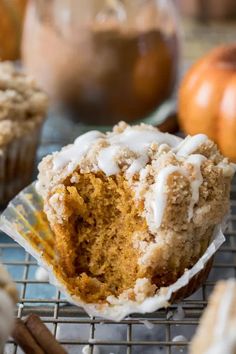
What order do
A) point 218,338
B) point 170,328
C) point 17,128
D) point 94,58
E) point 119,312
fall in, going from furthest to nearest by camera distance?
point 94,58 < point 17,128 < point 170,328 < point 119,312 < point 218,338

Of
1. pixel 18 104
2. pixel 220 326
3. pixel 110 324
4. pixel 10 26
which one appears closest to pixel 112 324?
pixel 110 324

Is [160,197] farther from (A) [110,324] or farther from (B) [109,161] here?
(A) [110,324]

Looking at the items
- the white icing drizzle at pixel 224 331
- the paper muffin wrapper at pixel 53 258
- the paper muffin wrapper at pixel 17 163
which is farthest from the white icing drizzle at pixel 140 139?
the white icing drizzle at pixel 224 331

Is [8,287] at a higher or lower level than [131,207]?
lower

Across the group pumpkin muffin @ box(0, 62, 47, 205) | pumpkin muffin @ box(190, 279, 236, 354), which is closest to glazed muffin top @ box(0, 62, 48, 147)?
pumpkin muffin @ box(0, 62, 47, 205)

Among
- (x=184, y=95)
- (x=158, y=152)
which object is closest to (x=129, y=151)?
(x=158, y=152)

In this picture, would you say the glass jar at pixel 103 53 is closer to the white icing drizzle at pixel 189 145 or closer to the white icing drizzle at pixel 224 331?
the white icing drizzle at pixel 189 145

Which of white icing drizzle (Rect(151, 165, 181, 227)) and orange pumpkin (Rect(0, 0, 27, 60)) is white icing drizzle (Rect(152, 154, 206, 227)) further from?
orange pumpkin (Rect(0, 0, 27, 60))

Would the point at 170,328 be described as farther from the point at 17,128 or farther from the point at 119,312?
the point at 17,128
